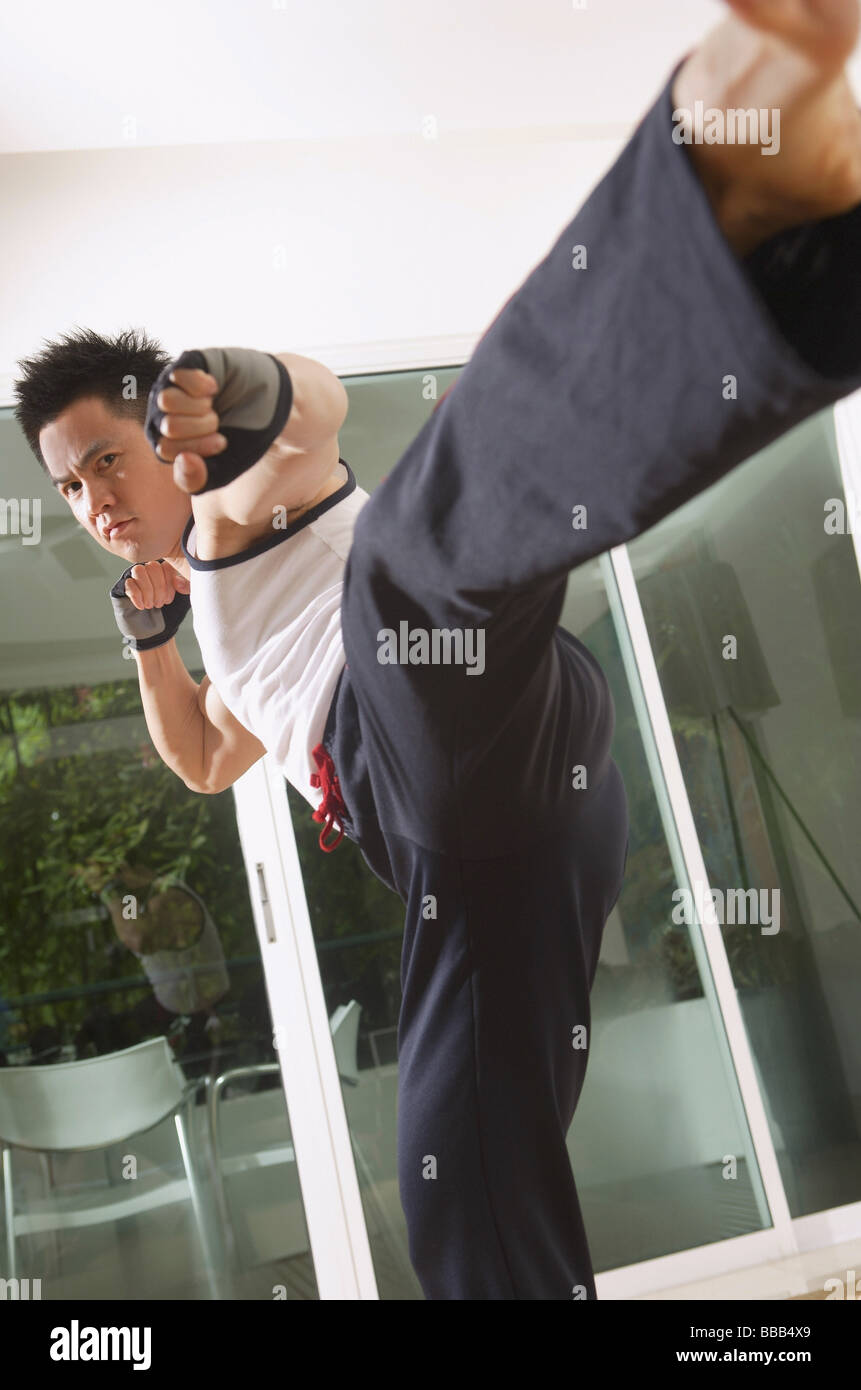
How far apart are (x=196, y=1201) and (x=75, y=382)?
1.69 meters

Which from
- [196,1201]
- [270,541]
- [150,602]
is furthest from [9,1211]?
[270,541]

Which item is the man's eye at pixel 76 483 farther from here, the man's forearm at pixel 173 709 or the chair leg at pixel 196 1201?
the chair leg at pixel 196 1201

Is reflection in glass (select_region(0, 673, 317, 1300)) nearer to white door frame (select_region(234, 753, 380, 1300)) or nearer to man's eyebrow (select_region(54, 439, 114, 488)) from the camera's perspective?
white door frame (select_region(234, 753, 380, 1300))

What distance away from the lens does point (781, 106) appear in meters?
0.34

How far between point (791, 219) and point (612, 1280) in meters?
2.19

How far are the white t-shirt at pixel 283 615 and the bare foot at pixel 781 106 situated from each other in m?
0.44

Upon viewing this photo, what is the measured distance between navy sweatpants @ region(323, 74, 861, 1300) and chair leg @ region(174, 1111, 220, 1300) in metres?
1.45

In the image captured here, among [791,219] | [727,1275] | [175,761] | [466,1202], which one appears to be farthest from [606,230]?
[727,1275]

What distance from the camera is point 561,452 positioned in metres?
0.41

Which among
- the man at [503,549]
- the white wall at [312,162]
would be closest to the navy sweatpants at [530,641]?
the man at [503,549]

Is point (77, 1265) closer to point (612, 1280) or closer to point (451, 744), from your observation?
point (612, 1280)

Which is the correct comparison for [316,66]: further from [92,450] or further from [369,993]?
[369,993]
